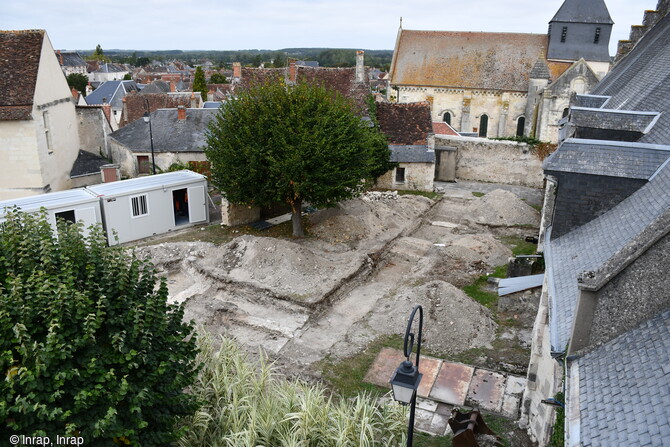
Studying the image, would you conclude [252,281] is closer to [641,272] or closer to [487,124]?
[641,272]

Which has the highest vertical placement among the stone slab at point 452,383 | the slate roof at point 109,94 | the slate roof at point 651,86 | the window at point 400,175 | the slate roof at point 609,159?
the slate roof at point 651,86

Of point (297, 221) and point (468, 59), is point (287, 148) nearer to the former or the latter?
point (297, 221)

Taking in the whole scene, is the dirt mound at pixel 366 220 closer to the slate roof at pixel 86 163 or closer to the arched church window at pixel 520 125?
the slate roof at pixel 86 163

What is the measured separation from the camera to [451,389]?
12.7 metres

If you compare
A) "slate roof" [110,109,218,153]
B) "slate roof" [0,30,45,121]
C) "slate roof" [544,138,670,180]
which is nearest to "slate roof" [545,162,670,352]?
"slate roof" [544,138,670,180]

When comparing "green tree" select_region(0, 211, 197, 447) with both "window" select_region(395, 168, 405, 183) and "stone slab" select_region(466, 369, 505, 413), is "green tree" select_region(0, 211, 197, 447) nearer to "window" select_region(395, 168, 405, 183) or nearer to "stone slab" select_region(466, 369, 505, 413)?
"stone slab" select_region(466, 369, 505, 413)

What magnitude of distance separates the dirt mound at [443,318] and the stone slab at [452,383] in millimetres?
880

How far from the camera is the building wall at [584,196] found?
34.7ft

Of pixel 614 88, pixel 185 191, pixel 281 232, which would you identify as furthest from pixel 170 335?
pixel 614 88

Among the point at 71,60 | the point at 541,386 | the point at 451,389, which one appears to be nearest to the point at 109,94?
the point at 71,60

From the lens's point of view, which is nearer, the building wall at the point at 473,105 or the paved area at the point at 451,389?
the paved area at the point at 451,389

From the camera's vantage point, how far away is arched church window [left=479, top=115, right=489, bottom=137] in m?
42.9

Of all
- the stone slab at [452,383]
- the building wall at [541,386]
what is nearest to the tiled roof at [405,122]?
the stone slab at [452,383]

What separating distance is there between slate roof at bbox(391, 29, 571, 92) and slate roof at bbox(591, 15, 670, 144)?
17196 millimetres
